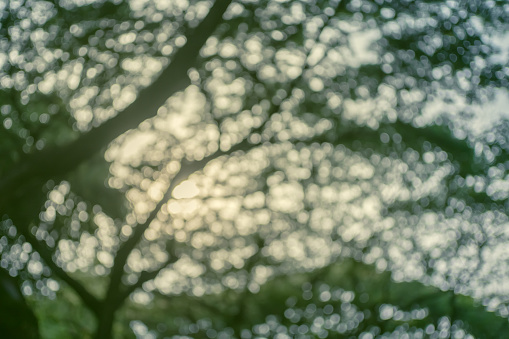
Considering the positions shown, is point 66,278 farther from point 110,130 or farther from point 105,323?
point 110,130

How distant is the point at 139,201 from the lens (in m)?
10.4

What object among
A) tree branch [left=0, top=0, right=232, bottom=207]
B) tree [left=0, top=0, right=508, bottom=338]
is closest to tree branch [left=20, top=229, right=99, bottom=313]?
tree [left=0, top=0, right=508, bottom=338]

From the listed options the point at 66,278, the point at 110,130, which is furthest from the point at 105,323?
the point at 110,130

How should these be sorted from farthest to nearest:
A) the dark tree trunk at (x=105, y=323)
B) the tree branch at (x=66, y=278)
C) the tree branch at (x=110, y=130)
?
the tree branch at (x=66, y=278)
the dark tree trunk at (x=105, y=323)
the tree branch at (x=110, y=130)

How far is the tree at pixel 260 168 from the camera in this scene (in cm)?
855

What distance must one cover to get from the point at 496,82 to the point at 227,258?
6416 mm

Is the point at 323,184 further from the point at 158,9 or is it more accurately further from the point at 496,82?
the point at 158,9

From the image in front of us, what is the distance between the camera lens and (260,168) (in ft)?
34.0

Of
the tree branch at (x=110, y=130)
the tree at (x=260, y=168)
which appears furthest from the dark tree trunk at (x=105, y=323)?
the tree branch at (x=110, y=130)

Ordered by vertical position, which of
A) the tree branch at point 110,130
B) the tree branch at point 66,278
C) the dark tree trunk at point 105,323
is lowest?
the dark tree trunk at point 105,323

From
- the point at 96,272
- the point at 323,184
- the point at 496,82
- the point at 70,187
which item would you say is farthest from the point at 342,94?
the point at 96,272

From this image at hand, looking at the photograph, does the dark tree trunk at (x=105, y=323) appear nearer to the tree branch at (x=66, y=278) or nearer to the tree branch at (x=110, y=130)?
the tree branch at (x=66, y=278)

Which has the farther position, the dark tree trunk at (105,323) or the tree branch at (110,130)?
the dark tree trunk at (105,323)

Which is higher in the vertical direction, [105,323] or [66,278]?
[66,278]
